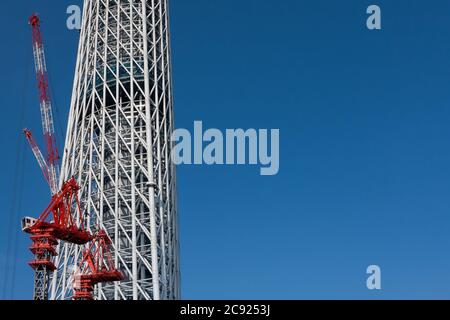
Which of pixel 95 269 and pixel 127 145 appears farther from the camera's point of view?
pixel 127 145

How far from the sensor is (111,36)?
120 metres

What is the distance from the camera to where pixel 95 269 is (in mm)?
94562

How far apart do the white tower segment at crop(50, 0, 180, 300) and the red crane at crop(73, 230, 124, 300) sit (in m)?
2.56

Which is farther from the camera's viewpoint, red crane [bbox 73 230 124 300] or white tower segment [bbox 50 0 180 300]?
white tower segment [bbox 50 0 180 300]

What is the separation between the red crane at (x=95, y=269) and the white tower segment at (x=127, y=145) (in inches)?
101

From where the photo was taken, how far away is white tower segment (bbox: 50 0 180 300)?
4063 inches

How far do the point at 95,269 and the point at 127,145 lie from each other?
23.5m

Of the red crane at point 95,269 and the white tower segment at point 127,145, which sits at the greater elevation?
the white tower segment at point 127,145

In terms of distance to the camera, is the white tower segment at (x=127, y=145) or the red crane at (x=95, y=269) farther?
the white tower segment at (x=127, y=145)

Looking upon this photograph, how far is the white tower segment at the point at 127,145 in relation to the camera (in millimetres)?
103188

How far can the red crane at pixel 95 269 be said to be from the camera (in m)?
90.5
